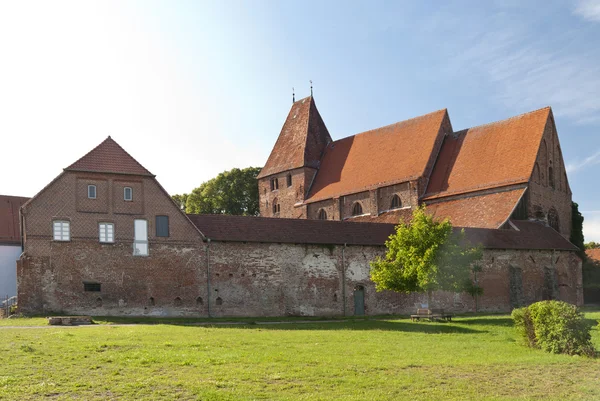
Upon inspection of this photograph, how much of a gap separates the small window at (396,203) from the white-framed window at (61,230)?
25921 millimetres

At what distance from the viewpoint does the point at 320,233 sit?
34.8 metres

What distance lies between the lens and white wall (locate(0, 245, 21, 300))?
40031mm

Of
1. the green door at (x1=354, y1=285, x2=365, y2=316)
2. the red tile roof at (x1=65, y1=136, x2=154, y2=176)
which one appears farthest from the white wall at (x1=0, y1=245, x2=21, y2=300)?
the green door at (x1=354, y1=285, x2=365, y2=316)

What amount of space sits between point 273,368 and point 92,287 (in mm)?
18728

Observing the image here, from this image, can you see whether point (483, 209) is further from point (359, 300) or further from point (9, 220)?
point (9, 220)

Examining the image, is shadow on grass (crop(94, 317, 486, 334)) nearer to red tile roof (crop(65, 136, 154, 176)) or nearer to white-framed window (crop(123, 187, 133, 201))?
white-framed window (crop(123, 187, 133, 201))

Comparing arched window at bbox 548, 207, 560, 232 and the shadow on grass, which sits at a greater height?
arched window at bbox 548, 207, 560, 232

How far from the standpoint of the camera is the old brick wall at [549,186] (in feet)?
142

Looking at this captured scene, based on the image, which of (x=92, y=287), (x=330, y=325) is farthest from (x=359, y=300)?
(x=92, y=287)

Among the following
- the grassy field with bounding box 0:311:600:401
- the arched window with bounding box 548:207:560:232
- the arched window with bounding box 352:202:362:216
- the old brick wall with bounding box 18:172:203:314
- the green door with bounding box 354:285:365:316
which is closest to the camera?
the grassy field with bounding box 0:311:600:401

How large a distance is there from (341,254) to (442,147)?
19.1 metres

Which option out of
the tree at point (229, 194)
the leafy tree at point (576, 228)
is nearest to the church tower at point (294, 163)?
the tree at point (229, 194)

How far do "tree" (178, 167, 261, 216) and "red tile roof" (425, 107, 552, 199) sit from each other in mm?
24267

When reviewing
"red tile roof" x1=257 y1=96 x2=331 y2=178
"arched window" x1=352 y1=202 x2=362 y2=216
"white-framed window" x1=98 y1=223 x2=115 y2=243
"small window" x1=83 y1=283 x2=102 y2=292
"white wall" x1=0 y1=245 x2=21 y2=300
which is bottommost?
"small window" x1=83 y1=283 x2=102 y2=292
